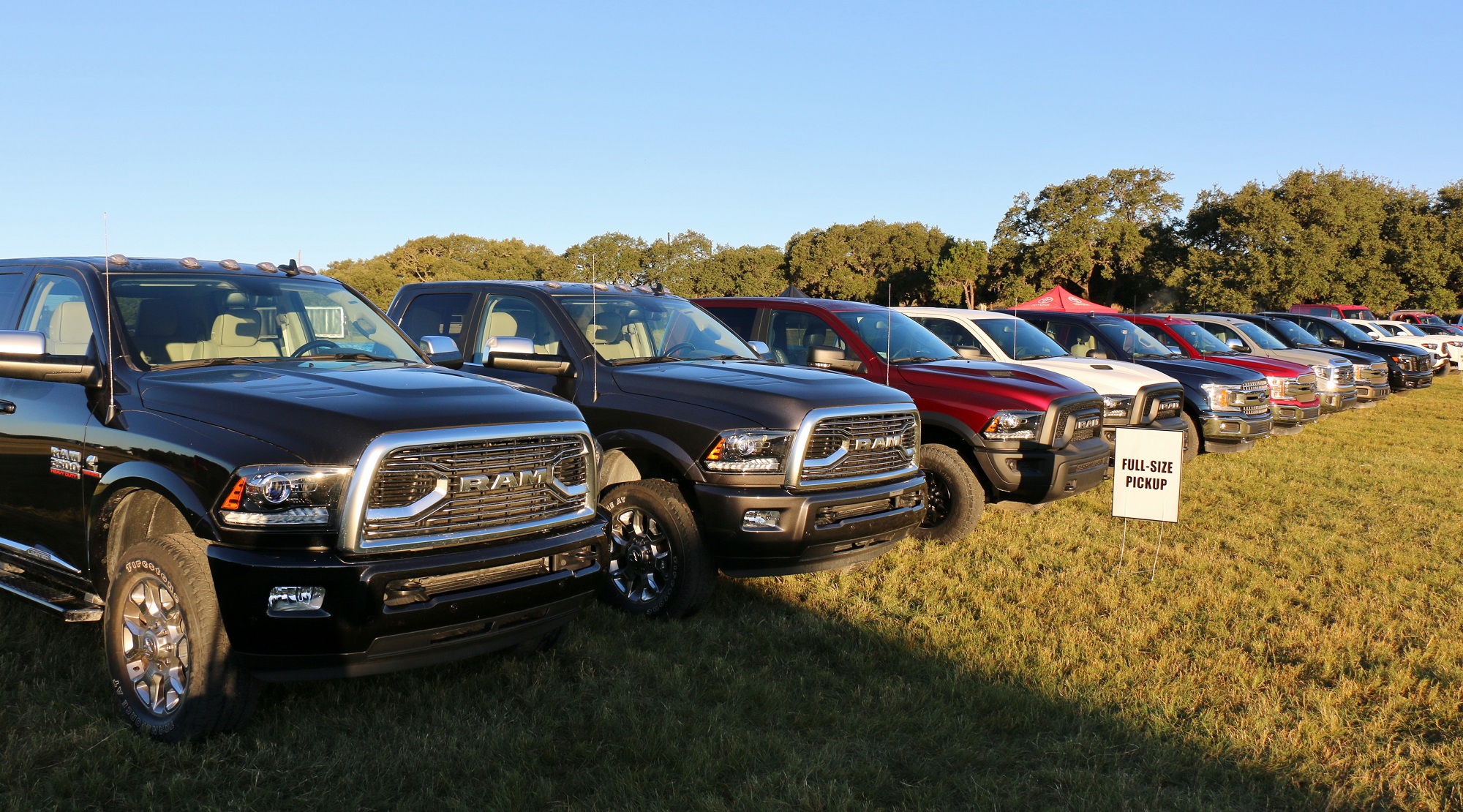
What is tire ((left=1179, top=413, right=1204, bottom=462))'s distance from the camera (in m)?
11.2

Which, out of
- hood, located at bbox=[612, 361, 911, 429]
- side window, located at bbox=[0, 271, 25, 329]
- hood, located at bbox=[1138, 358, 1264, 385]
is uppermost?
side window, located at bbox=[0, 271, 25, 329]

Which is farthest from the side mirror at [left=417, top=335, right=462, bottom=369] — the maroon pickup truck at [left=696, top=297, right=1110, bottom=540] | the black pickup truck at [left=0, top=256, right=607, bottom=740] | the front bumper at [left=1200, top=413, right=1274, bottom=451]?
the front bumper at [left=1200, top=413, right=1274, bottom=451]

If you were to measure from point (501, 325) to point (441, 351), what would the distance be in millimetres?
1530

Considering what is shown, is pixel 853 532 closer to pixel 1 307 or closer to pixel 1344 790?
pixel 1344 790

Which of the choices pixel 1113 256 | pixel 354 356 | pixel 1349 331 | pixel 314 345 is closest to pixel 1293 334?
pixel 1349 331

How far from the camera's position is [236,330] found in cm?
487

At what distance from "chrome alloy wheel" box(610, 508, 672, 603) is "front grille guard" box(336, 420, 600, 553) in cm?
147

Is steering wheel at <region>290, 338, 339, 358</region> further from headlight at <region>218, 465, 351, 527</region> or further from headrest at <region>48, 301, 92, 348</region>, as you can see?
headlight at <region>218, 465, 351, 527</region>

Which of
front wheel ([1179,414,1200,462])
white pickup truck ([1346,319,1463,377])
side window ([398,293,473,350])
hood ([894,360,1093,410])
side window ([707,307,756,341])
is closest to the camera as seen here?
side window ([398,293,473,350])

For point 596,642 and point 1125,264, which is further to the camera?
point 1125,264

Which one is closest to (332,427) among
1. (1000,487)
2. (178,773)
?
(178,773)

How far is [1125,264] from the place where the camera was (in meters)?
61.3

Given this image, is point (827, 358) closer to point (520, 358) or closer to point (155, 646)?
point (520, 358)

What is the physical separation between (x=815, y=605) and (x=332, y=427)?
3.21 meters
